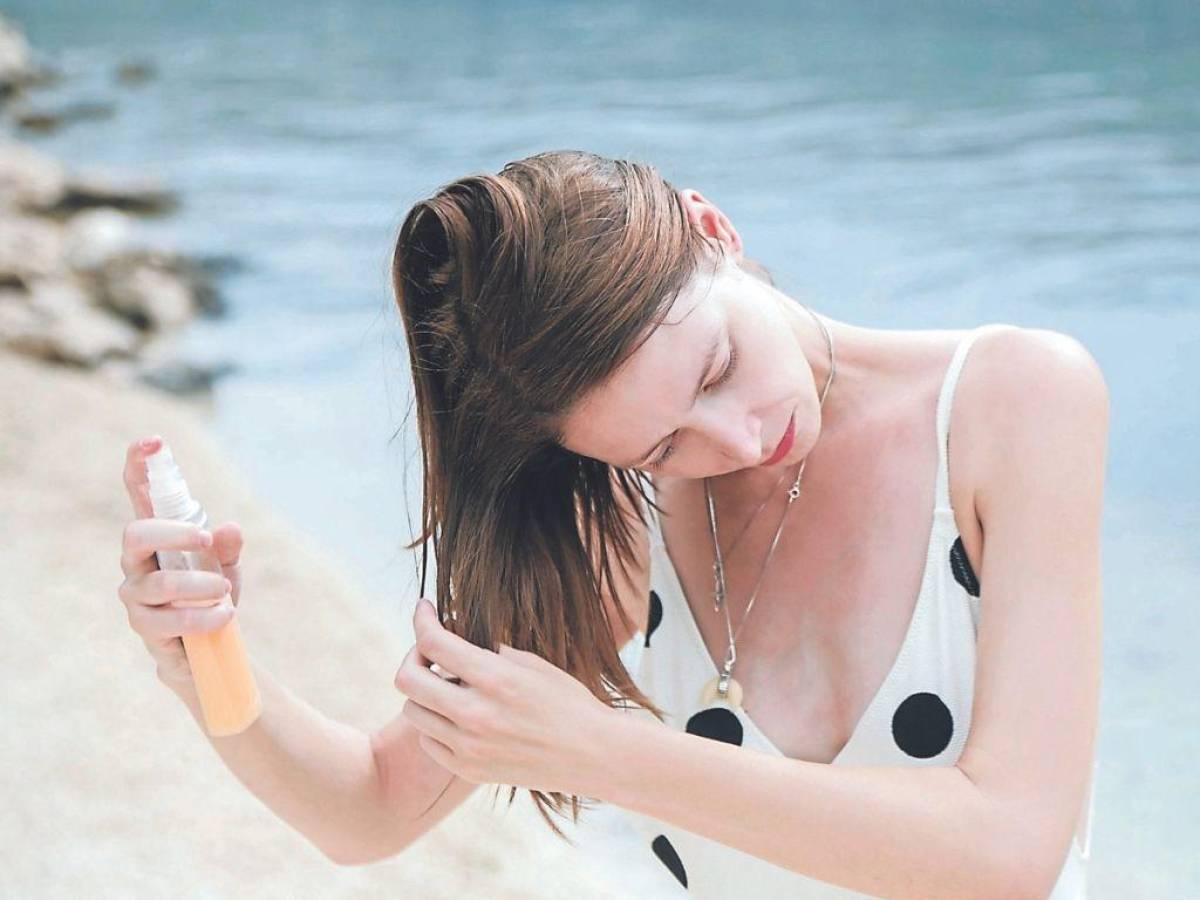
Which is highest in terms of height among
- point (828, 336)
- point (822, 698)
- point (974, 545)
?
point (828, 336)

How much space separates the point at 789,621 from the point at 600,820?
4.49 ft

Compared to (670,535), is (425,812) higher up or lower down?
lower down

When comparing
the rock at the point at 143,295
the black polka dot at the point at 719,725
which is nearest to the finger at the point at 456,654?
the black polka dot at the point at 719,725

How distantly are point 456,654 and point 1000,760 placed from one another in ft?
1.66

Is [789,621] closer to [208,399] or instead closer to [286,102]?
[208,399]

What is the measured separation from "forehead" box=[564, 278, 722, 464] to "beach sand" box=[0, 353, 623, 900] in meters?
1.33

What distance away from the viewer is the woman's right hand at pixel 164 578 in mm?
1336

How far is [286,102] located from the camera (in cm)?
971

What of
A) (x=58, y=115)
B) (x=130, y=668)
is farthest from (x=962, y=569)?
(x=58, y=115)

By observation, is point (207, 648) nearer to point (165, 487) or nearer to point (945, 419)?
point (165, 487)

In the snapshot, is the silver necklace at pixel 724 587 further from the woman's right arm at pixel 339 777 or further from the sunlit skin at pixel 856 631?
the woman's right arm at pixel 339 777

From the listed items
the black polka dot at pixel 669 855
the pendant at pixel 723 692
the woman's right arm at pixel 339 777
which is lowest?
the black polka dot at pixel 669 855

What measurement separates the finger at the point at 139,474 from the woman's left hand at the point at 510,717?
0.29 m

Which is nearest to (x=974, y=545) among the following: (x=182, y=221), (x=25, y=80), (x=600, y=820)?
(x=600, y=820)
